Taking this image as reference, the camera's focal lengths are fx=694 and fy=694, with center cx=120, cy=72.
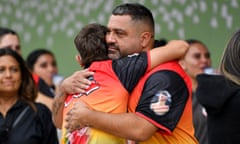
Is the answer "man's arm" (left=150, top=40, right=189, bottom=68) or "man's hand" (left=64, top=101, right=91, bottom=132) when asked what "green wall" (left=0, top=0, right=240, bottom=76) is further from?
"man's hand" (left=64, top=101, right=91, bottom=132)

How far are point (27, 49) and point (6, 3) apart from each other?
2.40ft

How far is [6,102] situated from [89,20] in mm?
3480

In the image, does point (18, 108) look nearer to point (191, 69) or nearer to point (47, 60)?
point (191, 69)

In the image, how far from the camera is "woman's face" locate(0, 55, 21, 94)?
560cm

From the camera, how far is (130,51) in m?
3.90

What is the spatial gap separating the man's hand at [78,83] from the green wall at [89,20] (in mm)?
3677

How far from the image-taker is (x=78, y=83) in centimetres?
385

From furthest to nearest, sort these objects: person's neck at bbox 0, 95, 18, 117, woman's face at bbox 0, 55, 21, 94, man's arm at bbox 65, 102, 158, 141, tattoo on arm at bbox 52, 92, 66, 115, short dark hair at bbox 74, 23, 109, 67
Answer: woman's face at bbox 0, 55, 21, 94 < person's neck at bbox 0, 95, 18, 117 < tattoo on arm at bbox 52, 92, 66, 115 < short dark hair at bbox 74, 23, 109, 67 < man's arm at bbox 65, 102, 158, 141

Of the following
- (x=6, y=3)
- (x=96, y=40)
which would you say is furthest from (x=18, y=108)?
(x=6, y=3)

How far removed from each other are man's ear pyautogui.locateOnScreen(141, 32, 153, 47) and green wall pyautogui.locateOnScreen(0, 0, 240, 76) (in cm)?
346

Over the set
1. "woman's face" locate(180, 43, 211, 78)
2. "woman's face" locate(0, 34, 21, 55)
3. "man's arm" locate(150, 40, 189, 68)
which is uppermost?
"man's arm" locate(150, 40, 189, 68)

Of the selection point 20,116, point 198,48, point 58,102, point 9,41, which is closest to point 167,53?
point 58,102

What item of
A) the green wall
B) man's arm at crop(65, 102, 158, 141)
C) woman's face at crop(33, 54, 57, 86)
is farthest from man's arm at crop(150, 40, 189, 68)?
woman's face at crop(33, 54, 57, 86)

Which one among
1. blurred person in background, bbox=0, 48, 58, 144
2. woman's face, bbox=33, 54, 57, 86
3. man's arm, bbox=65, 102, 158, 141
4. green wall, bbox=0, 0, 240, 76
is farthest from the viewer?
woman's face, bbox=33, 54, 57, 86
